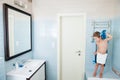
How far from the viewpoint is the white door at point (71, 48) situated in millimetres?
3098

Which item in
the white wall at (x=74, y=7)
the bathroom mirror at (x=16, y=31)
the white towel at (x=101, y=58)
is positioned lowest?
the white towel at (x=101, y=58)

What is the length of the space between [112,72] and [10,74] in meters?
2.43

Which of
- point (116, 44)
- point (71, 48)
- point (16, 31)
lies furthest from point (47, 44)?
point (116, 44)

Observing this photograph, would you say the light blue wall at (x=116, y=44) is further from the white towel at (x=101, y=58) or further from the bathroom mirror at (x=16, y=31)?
the bathroom mirror at (x=16, y=31)

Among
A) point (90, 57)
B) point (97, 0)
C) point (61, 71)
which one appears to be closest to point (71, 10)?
point (97, 0)

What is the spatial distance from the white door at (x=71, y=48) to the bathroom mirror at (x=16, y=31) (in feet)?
3.04

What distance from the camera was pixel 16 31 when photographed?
2295 millimetres

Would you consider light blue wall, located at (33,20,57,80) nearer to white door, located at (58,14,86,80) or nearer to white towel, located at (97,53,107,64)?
white door, located at (58,14,86,80)

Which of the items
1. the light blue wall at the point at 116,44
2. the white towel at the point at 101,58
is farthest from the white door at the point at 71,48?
the light blue wall at the point at 116,44

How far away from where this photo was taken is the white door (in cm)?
310

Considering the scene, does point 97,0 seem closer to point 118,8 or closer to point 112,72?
point 118,8

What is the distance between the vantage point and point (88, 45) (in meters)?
2.97

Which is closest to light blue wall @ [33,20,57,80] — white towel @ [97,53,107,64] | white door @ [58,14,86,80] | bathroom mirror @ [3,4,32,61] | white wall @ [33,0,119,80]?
white wall @ [33,0,119,80]

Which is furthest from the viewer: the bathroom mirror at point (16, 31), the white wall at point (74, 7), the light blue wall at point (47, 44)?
the light blue wall at point (47, 44)
